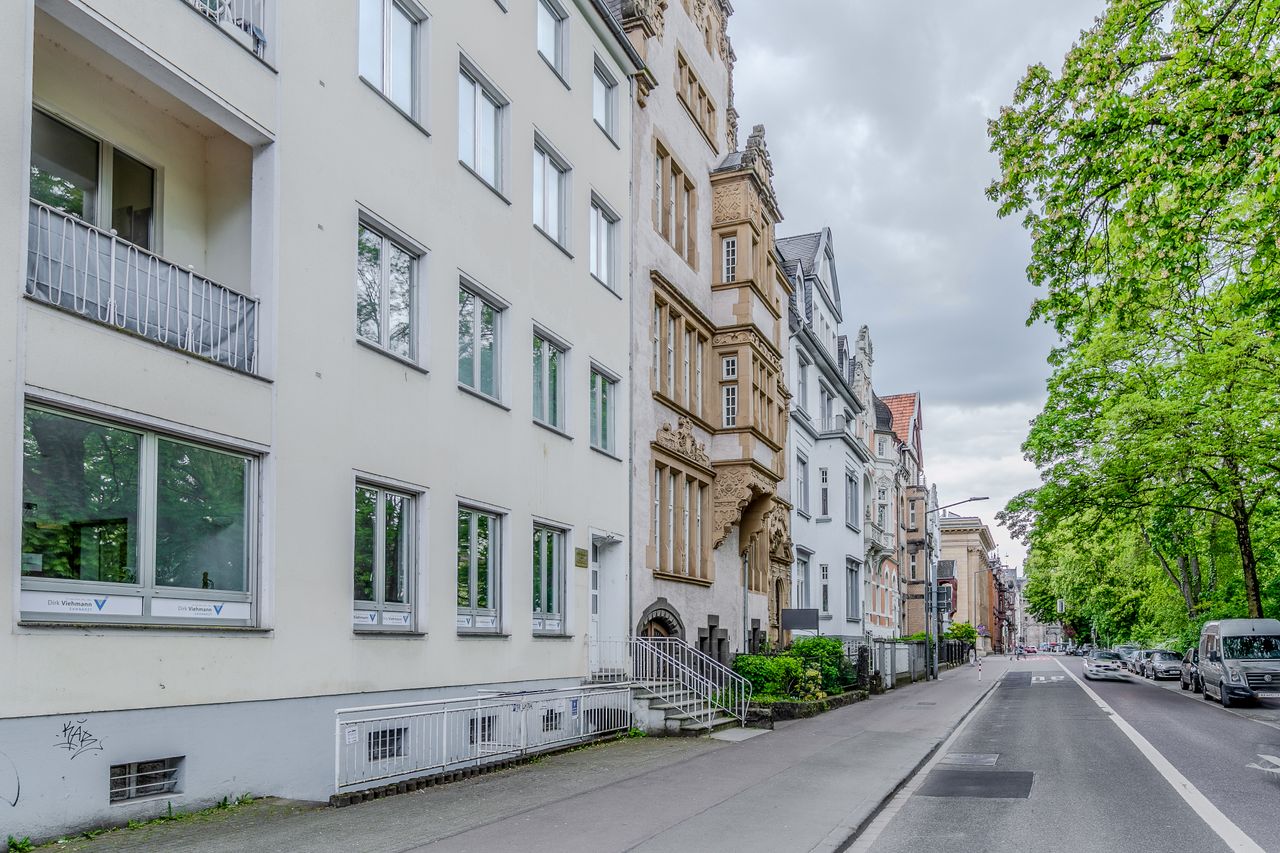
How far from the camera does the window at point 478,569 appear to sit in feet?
52.6

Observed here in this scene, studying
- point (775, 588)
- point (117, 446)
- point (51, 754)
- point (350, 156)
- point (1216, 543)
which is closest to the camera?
point (51, 754)

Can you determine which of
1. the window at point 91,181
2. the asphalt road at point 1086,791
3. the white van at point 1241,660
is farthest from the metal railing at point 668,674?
the white van at point 1241,660

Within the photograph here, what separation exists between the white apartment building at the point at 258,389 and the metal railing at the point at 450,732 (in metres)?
0.25

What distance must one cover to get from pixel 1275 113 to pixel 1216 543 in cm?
3786

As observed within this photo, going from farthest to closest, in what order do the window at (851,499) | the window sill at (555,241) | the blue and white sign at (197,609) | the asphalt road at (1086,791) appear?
the window at (851,499) → the window sill at (555,241) → the blue and white sign at (197,609) → the asphalt road at (1086,791)

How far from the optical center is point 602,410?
22.0 metres

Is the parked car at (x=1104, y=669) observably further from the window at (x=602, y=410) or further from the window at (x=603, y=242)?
the window at (x=603, y=242)

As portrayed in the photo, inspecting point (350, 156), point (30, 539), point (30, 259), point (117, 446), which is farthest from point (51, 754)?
point (350, 156)

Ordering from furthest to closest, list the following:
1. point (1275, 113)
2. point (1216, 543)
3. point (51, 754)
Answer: point (1216, 543)
point (1275, 113)
point (51, 754)

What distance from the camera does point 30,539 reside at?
923 centimetres

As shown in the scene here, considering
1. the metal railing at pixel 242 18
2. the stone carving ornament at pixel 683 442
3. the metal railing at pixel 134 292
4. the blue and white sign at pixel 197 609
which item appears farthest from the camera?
the stone carving ornament at pixel 683 442

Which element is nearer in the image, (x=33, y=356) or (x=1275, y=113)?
(x=33, y=356)

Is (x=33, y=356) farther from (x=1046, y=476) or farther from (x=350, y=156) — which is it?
(x=1046, y=476)

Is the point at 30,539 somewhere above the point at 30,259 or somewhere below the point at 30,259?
below
